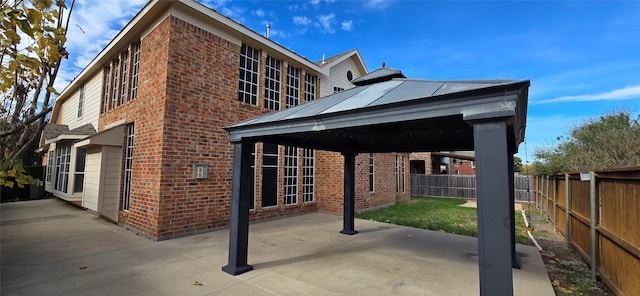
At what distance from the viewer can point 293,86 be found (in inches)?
407

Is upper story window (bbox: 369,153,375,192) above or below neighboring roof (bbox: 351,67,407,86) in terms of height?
below

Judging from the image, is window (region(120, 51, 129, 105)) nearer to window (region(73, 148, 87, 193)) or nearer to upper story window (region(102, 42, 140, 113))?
upper story window (region(102, 42, 140, 113))

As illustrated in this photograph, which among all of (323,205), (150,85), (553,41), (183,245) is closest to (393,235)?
(323,205)

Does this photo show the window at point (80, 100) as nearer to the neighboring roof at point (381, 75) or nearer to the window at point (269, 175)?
the window at point (269, 175)

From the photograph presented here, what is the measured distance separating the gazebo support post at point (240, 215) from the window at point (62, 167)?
926 centimetres

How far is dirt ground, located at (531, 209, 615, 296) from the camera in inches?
166

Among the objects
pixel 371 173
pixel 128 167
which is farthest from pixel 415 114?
pixel 371 173

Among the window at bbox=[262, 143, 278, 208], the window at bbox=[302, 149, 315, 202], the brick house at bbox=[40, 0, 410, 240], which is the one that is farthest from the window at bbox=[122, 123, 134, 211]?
the window at bbox=[302, 149, 315, 202]

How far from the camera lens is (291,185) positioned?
9914 mm

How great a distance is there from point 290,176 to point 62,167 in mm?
9480

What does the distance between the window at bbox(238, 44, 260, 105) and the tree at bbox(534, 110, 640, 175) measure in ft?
39.3

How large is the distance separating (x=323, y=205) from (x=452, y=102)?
8.44m

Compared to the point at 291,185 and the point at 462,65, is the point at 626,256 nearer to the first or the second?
the point at 291,185

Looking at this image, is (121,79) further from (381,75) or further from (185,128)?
(381,75)
